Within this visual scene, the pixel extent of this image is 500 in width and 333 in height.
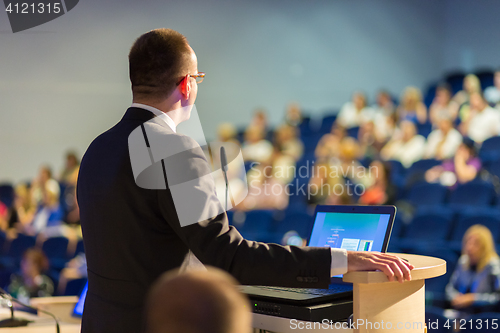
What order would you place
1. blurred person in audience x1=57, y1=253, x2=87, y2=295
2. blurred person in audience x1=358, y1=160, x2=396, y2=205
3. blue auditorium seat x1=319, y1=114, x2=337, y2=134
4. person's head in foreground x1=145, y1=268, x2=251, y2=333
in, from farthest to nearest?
blue auditorium seat x1=319, y1=114, x2=337, y2=134 < blurred person in audience x1=358, y1=160, x2=396, y2=205 < blurred person in audience x1=57, y1=253, x2=87, y2=295 < person's head in foreground x1=145, y1=268, x2=251, y2=333

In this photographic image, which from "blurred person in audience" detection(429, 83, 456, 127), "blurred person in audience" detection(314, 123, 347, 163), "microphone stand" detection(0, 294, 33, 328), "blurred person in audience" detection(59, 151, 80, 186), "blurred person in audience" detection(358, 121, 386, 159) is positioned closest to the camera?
Result: "microphone stand" detection(0, 294, 33, 328)

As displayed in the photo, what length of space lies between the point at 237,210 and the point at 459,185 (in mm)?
2515

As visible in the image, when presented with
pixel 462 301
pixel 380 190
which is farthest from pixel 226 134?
pixel 462 301

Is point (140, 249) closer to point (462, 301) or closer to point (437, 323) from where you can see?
point (437, 323)

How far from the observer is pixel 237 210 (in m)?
6.28

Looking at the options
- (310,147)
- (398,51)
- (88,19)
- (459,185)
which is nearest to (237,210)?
(310,147)

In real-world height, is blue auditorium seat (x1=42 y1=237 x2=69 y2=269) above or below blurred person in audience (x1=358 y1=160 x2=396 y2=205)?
below

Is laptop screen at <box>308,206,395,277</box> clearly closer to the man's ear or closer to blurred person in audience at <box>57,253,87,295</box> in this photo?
the man's ear

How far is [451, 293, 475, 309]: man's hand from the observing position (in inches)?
134

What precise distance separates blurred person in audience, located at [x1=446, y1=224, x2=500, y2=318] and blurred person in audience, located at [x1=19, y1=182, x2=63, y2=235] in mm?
4519

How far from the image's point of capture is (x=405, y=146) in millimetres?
6570

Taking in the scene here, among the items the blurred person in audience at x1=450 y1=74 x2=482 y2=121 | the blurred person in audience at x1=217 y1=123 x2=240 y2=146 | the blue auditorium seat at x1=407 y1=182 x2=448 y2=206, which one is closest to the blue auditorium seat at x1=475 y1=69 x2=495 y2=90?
the blurred person in audience at x1=450 y1=74 x2=482 y2=121

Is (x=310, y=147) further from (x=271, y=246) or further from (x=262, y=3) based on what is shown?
(x=271, y=246)

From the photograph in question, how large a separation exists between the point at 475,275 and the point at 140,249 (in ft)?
10.3
